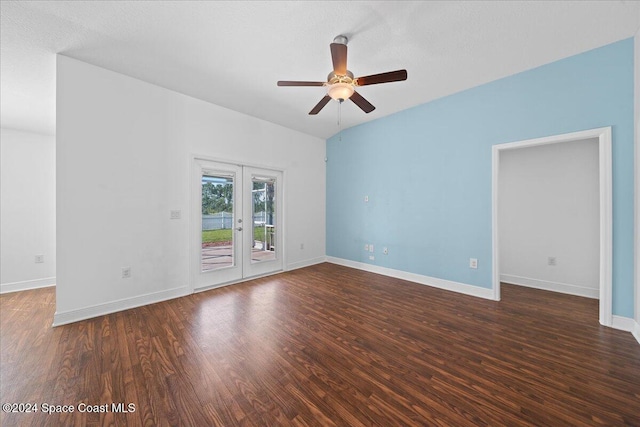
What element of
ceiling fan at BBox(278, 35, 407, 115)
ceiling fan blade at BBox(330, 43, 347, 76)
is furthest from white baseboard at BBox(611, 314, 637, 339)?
ceiling fan blade at BBox(330, 43, 347, 76)

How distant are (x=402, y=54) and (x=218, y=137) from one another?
302 centimetres

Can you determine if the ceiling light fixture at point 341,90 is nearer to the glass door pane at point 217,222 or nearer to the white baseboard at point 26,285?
the glass door pane at point 217,222

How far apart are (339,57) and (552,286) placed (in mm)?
4598

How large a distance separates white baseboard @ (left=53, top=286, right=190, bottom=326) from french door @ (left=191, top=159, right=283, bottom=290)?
0.32 meters

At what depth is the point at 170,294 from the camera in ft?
11.0

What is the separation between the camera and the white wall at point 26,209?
12.5ft

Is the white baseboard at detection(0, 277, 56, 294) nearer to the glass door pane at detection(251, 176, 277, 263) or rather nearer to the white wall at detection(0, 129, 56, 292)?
the white wall at detection(0, 129, 56, 292)

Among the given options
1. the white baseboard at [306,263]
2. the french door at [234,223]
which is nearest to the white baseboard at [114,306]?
the french door at [234,223]

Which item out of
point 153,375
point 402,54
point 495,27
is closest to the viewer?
point 153,375

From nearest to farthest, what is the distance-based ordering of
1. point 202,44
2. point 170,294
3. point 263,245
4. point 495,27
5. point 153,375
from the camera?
point 153,375
point 495,27
point 202,44
point 170,294
point 263,245

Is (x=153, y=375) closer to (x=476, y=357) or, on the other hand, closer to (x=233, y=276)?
(x=233, y=276)

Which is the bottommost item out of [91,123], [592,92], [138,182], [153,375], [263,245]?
[153,375]

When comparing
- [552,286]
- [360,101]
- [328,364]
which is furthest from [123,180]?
[552,286]

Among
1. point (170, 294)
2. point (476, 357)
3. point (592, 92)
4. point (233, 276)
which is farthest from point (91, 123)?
point (592, 92)
